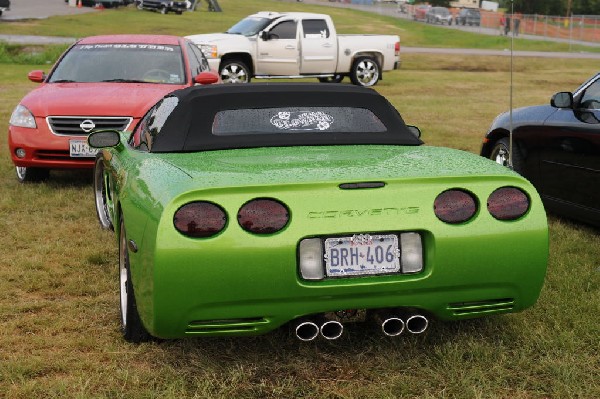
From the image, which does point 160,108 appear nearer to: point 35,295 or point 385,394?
point 35,295

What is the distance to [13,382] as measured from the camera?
4168 millimetres

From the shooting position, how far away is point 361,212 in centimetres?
397

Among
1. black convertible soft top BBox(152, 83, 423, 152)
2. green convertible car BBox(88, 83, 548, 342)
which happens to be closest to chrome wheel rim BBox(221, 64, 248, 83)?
black convertible soft top BBox(152, 83, 423, 152)

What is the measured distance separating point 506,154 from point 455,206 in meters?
4.60

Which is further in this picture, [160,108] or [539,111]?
[539,111]

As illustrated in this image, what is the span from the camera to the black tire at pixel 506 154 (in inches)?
320

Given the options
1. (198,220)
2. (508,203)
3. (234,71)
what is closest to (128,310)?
(198,220)

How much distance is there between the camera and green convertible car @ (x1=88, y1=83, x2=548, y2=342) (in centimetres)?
387

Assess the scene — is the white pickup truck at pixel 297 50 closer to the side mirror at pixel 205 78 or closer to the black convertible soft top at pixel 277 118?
the side mirror at pixel 205 78

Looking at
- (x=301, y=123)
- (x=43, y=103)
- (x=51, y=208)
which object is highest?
(x=301, y=123)

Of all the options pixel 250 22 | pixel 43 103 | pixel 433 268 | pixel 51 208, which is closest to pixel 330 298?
pixel 433 268

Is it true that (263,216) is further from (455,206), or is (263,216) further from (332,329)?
(455,206)

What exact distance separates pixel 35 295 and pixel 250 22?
20.2m

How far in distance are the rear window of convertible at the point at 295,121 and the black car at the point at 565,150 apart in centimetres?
243
